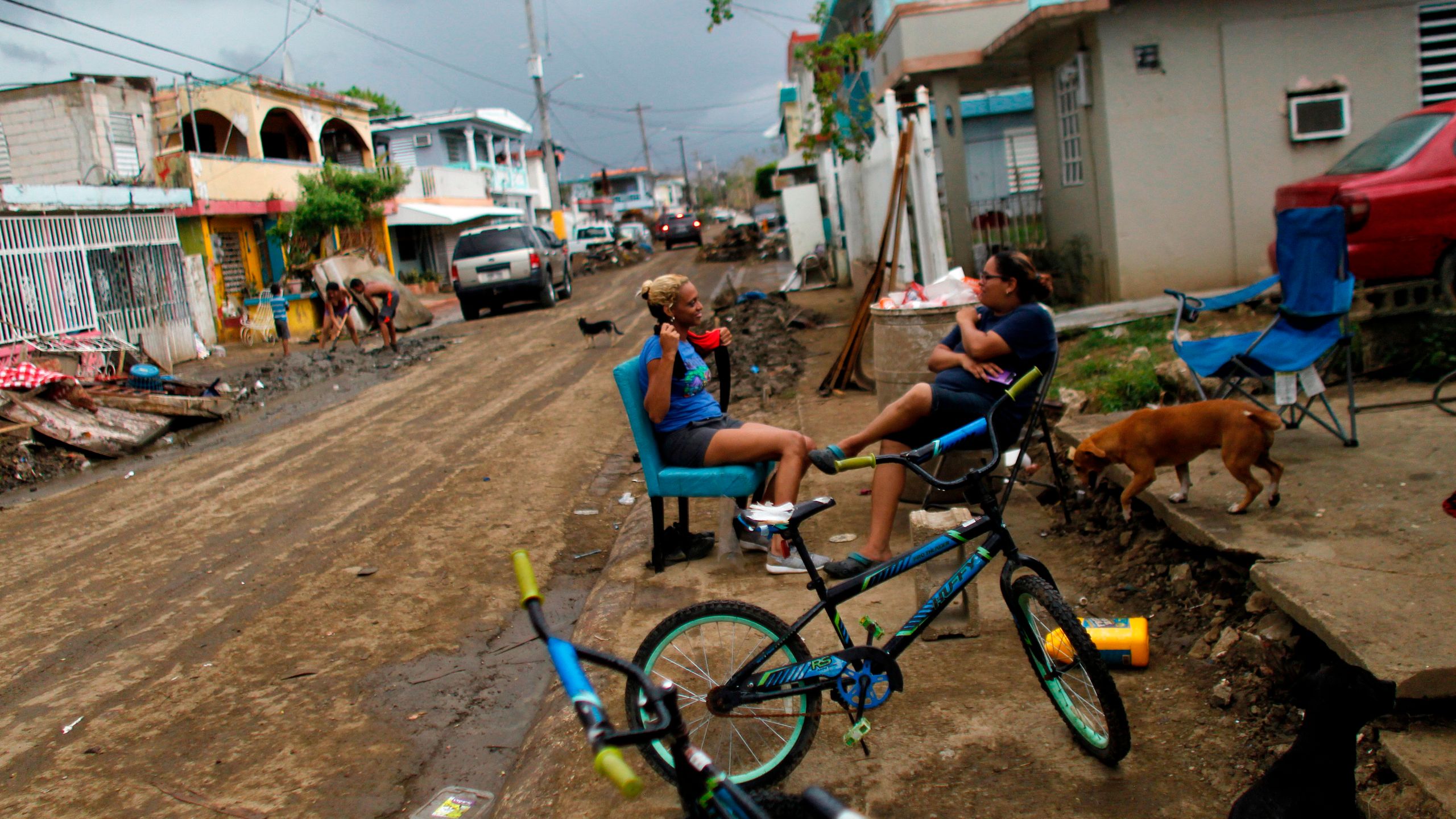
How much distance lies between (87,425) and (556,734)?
29.1ft

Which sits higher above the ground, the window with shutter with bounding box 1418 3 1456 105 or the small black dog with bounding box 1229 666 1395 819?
the window with shutter with bounding box 1418 3 1456 105

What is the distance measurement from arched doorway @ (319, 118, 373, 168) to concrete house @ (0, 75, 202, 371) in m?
9.65

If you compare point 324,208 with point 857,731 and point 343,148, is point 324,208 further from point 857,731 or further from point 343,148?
point 857,731

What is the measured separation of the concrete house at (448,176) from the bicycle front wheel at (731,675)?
29.5 metres

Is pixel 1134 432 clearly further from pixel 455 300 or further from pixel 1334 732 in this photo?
pixel 455 300

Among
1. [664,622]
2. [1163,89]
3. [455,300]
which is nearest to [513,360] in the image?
[1163,89]

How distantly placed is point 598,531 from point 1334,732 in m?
4.63

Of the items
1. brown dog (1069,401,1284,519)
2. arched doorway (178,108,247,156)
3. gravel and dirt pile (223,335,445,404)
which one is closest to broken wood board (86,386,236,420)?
gravel and dirt pile (223,335,445,404)

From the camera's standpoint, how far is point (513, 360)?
549 inches

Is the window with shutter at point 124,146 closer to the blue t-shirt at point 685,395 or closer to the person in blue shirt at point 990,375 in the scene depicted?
the blue t-shirt at point 685,395

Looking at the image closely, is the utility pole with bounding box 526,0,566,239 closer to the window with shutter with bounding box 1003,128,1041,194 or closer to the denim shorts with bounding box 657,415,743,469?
the window with shutter with bounding box 1003,128,1041,194

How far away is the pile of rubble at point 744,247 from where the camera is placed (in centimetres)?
3350

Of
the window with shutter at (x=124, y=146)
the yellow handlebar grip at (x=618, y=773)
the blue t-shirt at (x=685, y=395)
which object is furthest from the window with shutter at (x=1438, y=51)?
the window with shutter at (x=124, y=146)

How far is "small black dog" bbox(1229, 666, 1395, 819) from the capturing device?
2.29 m
